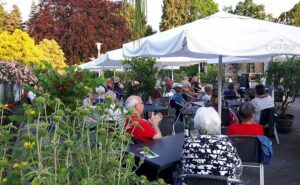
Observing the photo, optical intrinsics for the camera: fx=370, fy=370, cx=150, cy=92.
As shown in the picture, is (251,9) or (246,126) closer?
(246,126)

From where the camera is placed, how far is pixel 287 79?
28.1ft

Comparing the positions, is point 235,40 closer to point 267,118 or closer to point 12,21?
point 267,118

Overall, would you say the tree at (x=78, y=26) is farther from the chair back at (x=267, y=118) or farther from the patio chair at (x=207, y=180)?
the patio chair at (x=207, y=180)

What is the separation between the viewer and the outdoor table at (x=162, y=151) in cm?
306

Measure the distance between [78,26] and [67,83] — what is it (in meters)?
29.4

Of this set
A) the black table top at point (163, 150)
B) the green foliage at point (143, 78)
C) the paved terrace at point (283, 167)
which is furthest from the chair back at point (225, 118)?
the green foliage at point (143, 78)

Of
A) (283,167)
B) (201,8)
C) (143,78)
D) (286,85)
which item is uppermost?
(201,8)

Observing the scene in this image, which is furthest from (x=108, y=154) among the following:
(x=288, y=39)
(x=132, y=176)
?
(x=288, y=39)

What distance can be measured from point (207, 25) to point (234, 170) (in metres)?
2.20

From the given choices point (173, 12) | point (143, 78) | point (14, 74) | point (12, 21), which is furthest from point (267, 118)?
point (173, 12)

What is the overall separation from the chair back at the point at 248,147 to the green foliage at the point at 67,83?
1702 mm

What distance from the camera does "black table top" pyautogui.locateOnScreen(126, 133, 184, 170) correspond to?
10.1ft

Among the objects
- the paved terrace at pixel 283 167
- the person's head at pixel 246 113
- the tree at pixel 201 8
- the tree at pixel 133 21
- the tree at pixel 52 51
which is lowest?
the paved terrace at pixel 283 167

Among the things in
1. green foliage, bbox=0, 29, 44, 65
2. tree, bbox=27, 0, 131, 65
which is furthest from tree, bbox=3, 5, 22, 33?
green foliage, bbox=0, 29, 44, 65
